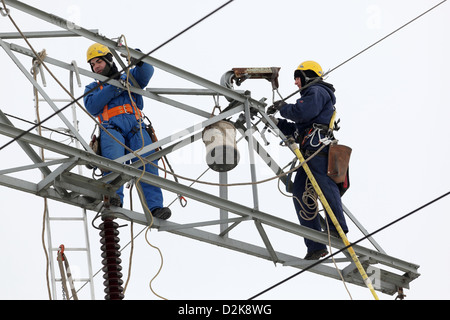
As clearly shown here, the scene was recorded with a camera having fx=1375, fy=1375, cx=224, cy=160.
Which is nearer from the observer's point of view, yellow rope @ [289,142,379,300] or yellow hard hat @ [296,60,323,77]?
yellow rope @ [289,142,379,300]

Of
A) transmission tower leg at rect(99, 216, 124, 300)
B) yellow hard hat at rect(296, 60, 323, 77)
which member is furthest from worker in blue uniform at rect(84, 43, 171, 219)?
yellow hard hat at rect(296, 60, 323, 77)

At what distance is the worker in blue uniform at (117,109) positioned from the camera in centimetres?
1370

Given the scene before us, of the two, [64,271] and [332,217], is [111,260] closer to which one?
[64,271]

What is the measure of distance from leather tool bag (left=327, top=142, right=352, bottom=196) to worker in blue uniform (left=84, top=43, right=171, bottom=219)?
6.15 ft

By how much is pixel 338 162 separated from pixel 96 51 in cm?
278

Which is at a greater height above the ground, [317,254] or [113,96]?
[113,96]

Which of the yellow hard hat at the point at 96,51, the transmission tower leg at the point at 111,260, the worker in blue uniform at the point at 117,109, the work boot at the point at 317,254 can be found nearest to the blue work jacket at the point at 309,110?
the work boot at the point at 317,254

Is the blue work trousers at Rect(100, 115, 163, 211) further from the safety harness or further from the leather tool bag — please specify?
the leather tool bag

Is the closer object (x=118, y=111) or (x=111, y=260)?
(x=111, y=260)

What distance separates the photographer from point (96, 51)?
14.3 meters

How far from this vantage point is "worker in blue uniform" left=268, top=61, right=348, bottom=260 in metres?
14.3

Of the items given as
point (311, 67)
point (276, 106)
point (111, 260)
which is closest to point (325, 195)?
point (276, 106)
